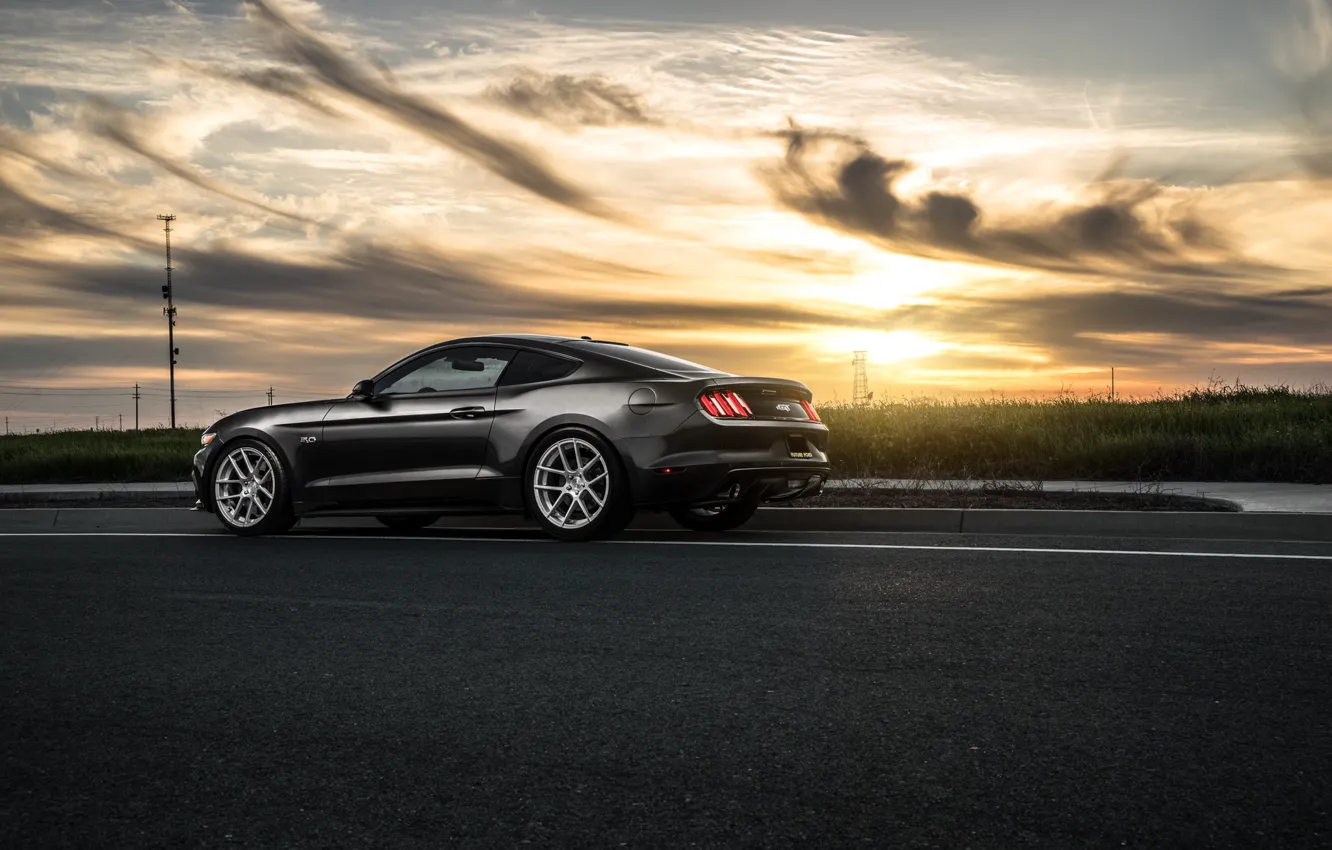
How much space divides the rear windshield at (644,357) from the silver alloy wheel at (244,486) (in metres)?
3.05

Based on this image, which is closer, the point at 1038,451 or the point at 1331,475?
the point at 1331,475

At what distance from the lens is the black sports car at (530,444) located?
1016cm

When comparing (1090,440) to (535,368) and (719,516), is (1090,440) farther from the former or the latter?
(535,368)

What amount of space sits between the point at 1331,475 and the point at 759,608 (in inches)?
392

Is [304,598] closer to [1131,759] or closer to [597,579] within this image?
[597,579]

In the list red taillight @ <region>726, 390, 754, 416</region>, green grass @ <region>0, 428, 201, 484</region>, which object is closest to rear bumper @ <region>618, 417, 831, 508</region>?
red taillight @ <region>726, 390, 754, 416</region>

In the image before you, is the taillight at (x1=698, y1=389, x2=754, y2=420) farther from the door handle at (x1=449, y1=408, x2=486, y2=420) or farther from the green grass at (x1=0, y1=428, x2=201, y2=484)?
the green grass at (x1=0, y1=428, x2=201, y2=484)

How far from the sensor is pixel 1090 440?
643 inches

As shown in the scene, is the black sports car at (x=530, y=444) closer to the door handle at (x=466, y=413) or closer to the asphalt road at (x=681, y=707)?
the door handle at (x=466, y=413)

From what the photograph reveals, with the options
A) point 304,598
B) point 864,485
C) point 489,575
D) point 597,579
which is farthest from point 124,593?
point 864,485

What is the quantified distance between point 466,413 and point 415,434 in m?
0.50

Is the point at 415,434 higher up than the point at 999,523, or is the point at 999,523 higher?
the point at 415,434

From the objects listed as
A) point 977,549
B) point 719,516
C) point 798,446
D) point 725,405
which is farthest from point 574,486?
point 977,549

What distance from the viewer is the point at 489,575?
8578 mm
